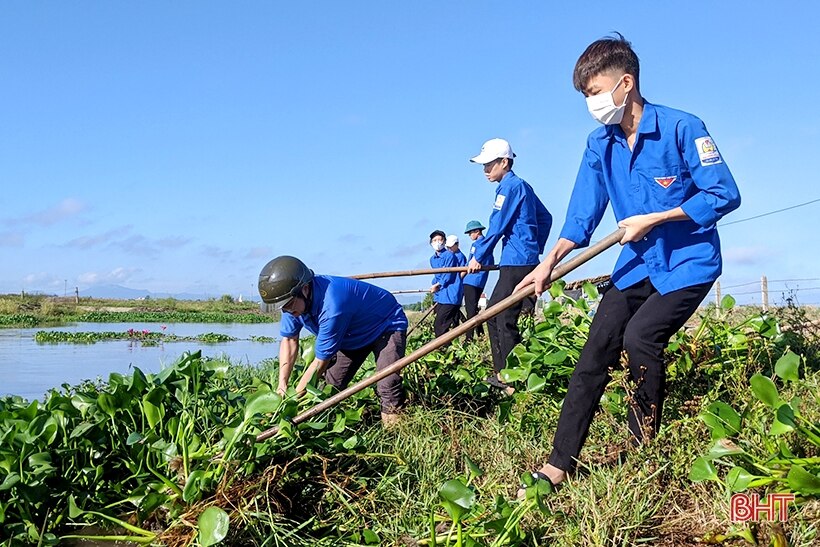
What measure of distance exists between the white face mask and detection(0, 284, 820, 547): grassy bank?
1149 mm

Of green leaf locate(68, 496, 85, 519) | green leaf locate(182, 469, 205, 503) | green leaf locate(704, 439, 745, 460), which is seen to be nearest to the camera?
green leaf locate(704, 439, 745, 460)

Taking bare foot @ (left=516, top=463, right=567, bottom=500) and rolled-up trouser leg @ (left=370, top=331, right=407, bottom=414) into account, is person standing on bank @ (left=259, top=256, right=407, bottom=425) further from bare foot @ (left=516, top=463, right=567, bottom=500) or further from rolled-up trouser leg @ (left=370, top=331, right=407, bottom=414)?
bare foot @ (left=516, top=463, right=567, bottom=500)

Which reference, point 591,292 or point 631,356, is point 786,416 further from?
point 591,292

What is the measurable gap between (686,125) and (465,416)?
7.78 ft

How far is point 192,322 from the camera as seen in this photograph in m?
38.3

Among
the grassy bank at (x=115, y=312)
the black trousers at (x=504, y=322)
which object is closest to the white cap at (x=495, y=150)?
the black trousers at (x=504, y=322)

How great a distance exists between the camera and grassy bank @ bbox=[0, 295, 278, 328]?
118 feet

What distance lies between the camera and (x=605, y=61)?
320 centimetres

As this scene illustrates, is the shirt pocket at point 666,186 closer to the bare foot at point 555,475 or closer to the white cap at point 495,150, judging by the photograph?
the bare foot at point 555,475

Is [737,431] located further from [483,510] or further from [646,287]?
[483,510]

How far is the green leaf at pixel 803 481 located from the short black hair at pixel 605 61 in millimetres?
1677

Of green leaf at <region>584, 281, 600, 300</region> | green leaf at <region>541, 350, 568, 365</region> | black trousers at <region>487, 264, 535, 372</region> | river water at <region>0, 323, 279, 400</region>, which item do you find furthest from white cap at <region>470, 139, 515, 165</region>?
river water at <region>0, 323, 279, 400</region>

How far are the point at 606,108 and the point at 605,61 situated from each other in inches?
7.6

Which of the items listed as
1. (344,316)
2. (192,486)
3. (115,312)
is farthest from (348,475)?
(115,312)
